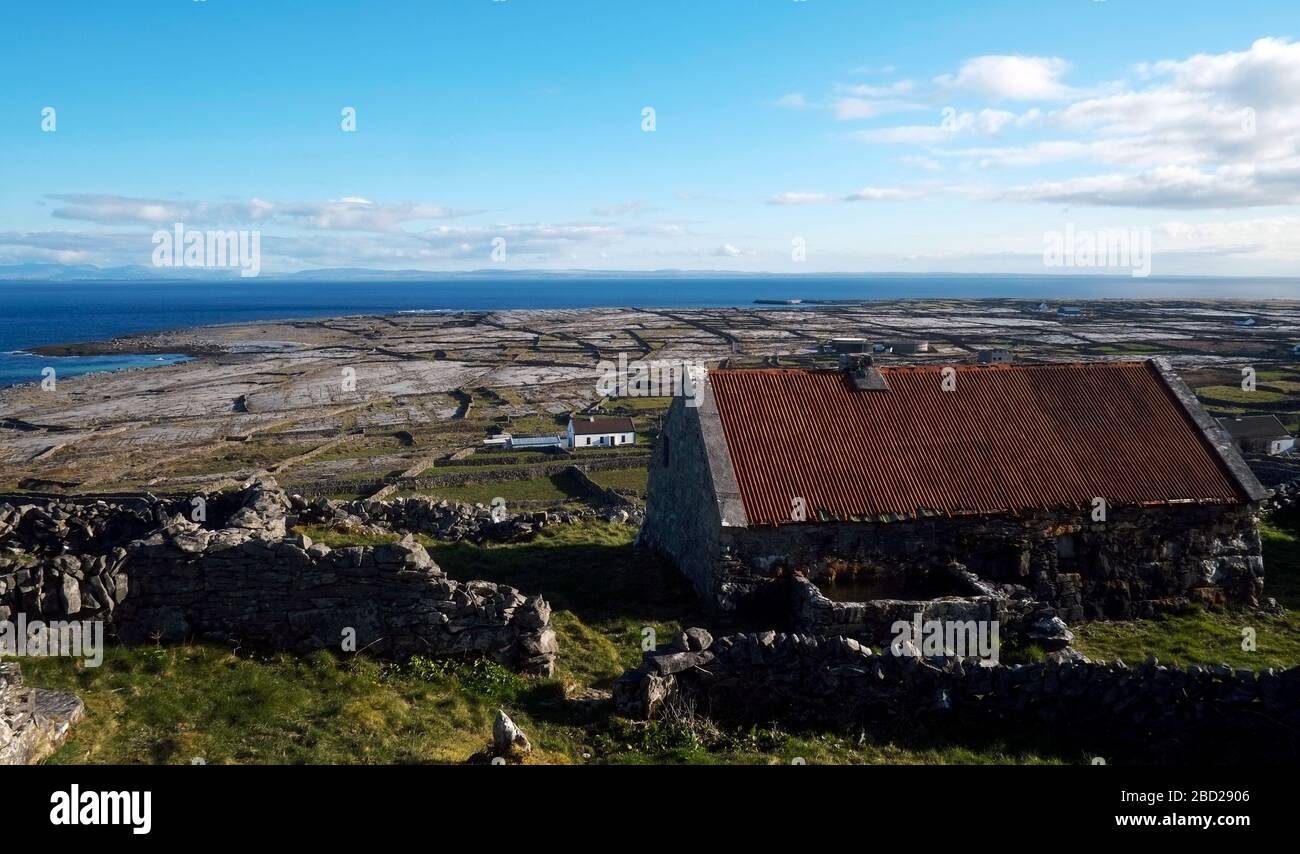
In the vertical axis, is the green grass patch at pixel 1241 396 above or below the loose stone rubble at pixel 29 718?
above

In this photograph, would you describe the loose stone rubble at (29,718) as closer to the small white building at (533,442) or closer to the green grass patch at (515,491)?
the green grass patch at (515,491)

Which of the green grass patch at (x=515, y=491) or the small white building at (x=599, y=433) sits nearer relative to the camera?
the green grass patch at (x=515, y=491)

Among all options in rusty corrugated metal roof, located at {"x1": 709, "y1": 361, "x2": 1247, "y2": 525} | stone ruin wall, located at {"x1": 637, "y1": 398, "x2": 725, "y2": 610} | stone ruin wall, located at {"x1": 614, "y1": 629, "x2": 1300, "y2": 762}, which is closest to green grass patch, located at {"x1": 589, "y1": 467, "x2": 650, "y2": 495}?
stone ruin wall, located at {"x1": 637, "y1": 398, "x2": 725, "y2": 610}

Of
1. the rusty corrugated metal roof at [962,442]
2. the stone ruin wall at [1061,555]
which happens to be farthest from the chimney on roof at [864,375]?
the stone ruin wall at [1061,555]

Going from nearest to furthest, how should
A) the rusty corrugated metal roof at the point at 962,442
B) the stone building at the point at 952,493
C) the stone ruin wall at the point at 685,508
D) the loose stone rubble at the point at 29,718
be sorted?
the loose stone rubble at the point at 29,718 < the stone building at the point at 952,493 < the stone ruin wall at the point at 685,508 < the rusty corrugated metal roof at the point at 962,442

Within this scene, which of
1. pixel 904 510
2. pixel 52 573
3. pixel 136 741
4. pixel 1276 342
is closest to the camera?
pixel 136 741

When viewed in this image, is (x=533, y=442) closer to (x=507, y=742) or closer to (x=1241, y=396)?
(x=507, y=742)
